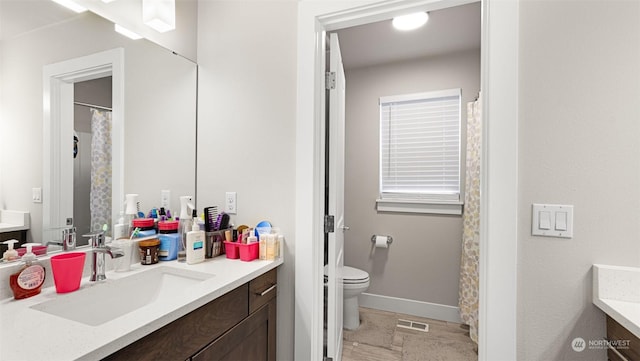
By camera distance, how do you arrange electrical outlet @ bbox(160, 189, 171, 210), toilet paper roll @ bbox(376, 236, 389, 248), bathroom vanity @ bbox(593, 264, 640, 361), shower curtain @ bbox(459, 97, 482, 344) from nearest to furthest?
1. bathroom vanity @ bbox(593, 264, 640, 361)
2. electrical outlet @ bbox(160, 189, 171, 210)
3. shower curtain @ bbox(459, 97, 482, 344)
4. toilet paper roll @ bbox(376, 236, 389, 248)

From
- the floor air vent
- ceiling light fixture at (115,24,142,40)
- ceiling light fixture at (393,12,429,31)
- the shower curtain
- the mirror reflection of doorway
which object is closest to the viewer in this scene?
the mirror reflection of doorway

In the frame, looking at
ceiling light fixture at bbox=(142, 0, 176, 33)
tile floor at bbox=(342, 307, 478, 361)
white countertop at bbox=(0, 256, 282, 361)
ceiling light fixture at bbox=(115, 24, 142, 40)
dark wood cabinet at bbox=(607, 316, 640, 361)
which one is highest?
ceiling light fixture at bbox=(142, 0, 176, 33)

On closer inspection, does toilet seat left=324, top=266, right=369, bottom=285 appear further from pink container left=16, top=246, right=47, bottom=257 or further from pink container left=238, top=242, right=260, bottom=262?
pink container left=16, top=246, right=47, bottom=257

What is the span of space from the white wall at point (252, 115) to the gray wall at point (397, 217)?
1.53 metres

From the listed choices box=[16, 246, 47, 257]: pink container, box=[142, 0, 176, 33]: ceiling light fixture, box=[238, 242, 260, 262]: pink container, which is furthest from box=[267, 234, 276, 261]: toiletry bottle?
box=[142, 0, 176, 33]: ceiling light fixture

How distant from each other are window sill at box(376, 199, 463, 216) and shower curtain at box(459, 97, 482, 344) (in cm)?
13

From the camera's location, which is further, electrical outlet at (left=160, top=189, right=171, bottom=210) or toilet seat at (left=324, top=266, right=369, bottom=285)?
toilet seat at (left=324, top=266, right=369, bottom=285)

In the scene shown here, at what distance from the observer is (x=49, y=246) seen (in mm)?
1057

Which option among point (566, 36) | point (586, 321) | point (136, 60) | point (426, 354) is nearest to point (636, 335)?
point (586, 321)

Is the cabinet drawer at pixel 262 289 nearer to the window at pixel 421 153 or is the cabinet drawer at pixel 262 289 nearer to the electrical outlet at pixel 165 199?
the electrical outlet at pixel 165 199

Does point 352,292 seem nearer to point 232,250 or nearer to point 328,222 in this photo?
point 328,222

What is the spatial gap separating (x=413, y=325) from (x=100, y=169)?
251 centimetres

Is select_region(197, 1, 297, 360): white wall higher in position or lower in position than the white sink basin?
higher

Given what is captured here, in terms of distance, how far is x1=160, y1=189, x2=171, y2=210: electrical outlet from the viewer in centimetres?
152
